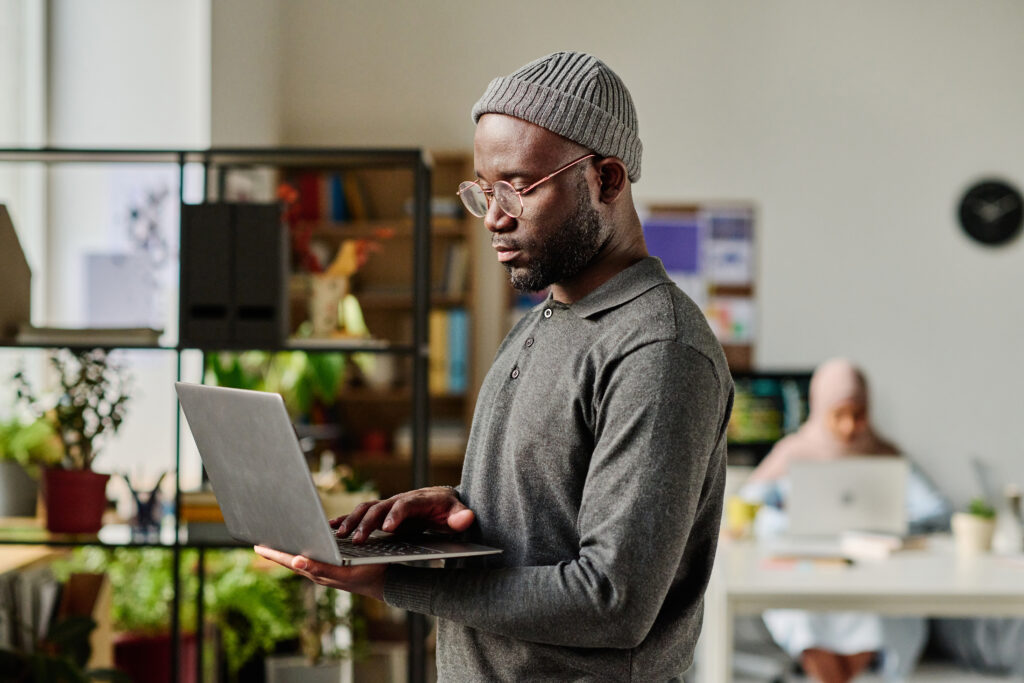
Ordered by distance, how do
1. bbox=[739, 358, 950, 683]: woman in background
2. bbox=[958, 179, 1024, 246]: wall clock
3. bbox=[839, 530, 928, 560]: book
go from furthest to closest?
bbox=[958, 179, 1024, 246]: wall clock → bbox=[739, 358, 950, 683]: woman in background → bbox=[839, 530, 928, 560]: book

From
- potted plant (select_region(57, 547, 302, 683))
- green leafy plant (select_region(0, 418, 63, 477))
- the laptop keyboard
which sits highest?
the laptop keyboard

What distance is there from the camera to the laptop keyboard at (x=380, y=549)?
110cm

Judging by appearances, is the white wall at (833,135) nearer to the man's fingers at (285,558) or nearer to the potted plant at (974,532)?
the potted plant at (974,532)

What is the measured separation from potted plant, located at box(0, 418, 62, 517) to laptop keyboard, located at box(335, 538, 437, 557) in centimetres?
168

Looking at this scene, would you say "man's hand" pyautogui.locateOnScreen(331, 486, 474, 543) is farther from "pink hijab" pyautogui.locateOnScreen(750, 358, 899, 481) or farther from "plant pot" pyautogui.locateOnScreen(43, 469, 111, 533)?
"pink hijab" pyautogui.locateOnScreen(750, 358, 899, 481)

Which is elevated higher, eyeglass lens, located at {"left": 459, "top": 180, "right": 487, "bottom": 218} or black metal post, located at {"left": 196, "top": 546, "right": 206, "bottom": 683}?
eyeglass lens, located at {"left": 459, "top": 180, "right": 487, "bottom": 218}

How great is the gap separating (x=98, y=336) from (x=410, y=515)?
1597 millimetres

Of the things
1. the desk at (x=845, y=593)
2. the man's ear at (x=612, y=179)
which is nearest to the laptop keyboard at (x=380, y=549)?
the man's ear at (x=612, y=179)

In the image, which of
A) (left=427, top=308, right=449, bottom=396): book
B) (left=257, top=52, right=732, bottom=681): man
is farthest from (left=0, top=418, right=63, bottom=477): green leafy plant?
(left=427, top=308, right=449, bottom=396): book

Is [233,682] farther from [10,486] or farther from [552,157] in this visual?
[552,157]

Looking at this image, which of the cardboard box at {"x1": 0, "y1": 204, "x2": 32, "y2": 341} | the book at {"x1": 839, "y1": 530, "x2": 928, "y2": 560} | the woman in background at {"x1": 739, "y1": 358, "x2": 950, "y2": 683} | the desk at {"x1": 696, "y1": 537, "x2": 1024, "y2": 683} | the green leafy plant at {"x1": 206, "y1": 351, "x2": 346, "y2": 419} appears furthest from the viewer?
the green leafy plant at {"x1": 206, "y1": 351, "x2": 346, "y2": 419}

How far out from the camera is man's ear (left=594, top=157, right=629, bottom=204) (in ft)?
3.79

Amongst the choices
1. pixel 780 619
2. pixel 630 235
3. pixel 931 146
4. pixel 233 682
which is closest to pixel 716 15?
pixel 931 146

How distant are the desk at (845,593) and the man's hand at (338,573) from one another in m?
1.84
